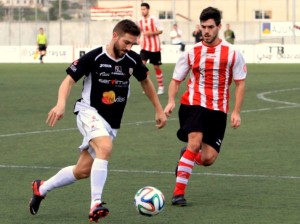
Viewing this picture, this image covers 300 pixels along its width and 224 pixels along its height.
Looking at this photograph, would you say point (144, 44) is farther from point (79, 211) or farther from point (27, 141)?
point (79, 211)

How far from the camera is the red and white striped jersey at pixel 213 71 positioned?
32.7 feet

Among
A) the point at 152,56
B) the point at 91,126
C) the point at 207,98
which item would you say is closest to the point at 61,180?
the point at 91,126

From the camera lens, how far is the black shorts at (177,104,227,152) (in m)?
9.84

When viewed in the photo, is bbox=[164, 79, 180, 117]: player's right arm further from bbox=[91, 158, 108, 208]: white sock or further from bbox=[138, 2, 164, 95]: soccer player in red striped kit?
bbox=[138, 2, 164, 95]: soccer player in red striped kit

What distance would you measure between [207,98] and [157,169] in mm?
2183

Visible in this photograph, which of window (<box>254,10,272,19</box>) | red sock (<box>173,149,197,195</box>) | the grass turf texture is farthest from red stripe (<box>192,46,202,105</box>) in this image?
window (<box>254,10,272,19</box>)

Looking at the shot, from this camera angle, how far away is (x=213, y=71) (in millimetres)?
9992

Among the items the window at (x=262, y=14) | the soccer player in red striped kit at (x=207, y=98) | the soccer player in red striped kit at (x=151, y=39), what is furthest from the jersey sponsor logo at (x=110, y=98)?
the window at (x=262, y=14)

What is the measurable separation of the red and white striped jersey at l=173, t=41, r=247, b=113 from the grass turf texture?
3.08 ft

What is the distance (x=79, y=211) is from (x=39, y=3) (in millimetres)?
56155

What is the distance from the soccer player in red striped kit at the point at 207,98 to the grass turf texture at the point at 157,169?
498 mm

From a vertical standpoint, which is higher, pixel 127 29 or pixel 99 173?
pixel 127 29

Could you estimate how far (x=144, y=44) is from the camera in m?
25.5

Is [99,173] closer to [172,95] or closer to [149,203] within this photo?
[149,203]
